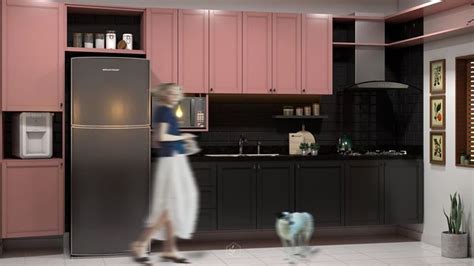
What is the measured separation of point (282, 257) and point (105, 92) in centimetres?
242

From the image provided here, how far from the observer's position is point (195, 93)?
7.34 m

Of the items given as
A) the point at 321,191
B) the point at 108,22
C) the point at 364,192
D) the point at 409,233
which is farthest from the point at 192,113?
the point at 409,233

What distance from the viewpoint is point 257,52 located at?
745 cm

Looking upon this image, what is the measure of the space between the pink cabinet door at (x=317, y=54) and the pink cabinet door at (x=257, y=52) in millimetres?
412

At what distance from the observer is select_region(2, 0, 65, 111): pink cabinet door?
21.8ft

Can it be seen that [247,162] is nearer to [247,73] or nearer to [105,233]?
[247,73]

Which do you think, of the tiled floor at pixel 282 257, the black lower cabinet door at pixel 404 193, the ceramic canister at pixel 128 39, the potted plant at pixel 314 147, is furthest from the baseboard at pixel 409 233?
the ceramic canister at pixel 128 39

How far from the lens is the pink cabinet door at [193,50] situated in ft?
23.7

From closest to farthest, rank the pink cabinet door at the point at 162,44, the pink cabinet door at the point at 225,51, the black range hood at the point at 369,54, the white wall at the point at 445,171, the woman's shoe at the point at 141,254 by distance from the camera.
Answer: the woman's shoe at the point at 141,254 < the white wall at the point at 445,171 < the pink cabinet door at the point at 162,44 < the pink cabinet door at the point at 225,51 < the black range hood at the point at 369,54

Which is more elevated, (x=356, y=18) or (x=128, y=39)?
(x=356, y=18)

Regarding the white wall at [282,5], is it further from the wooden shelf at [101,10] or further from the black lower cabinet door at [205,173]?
the black lower cabinet door at [205,173]

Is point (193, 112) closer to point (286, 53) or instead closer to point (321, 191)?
point (286, 53)

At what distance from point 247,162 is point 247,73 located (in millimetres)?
992

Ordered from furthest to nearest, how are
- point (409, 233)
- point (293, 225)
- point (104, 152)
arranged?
point (409, 233), point (104, 152), point (293, 225)
